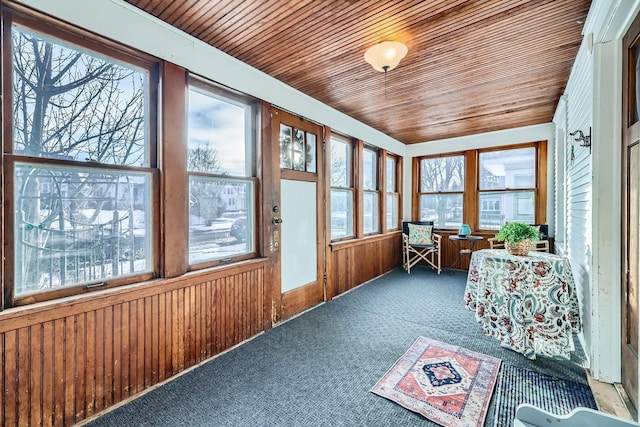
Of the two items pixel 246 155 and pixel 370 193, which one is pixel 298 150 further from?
pixel 370 193

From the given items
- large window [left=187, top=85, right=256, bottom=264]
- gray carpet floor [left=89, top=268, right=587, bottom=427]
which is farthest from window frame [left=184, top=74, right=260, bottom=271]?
gray carpet floor [left=89, top=268, right=587, bottom=427]

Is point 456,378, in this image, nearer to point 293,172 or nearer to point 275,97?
point 293,172

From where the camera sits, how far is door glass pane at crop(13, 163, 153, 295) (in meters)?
1.66

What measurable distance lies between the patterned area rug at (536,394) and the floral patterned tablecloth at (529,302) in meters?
0.28

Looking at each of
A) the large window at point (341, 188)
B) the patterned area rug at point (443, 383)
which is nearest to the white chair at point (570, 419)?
the patterned area rug at point (443, 383)

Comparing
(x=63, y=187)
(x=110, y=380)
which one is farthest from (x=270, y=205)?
(x=110, y=380)

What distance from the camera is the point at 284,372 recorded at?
2256 mm

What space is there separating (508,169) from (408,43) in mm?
3909

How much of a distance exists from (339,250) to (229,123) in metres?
2.32

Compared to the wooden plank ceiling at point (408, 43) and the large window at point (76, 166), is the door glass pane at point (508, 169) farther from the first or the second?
the large window at point (76, 166)

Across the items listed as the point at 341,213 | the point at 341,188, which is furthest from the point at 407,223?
the point at 341,188

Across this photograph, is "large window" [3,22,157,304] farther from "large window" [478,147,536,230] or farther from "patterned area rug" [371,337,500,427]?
"large window" [478,147,536,230]

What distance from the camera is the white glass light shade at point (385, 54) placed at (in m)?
2.44

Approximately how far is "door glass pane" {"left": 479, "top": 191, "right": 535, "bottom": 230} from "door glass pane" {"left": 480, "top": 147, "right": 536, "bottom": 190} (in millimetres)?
159
